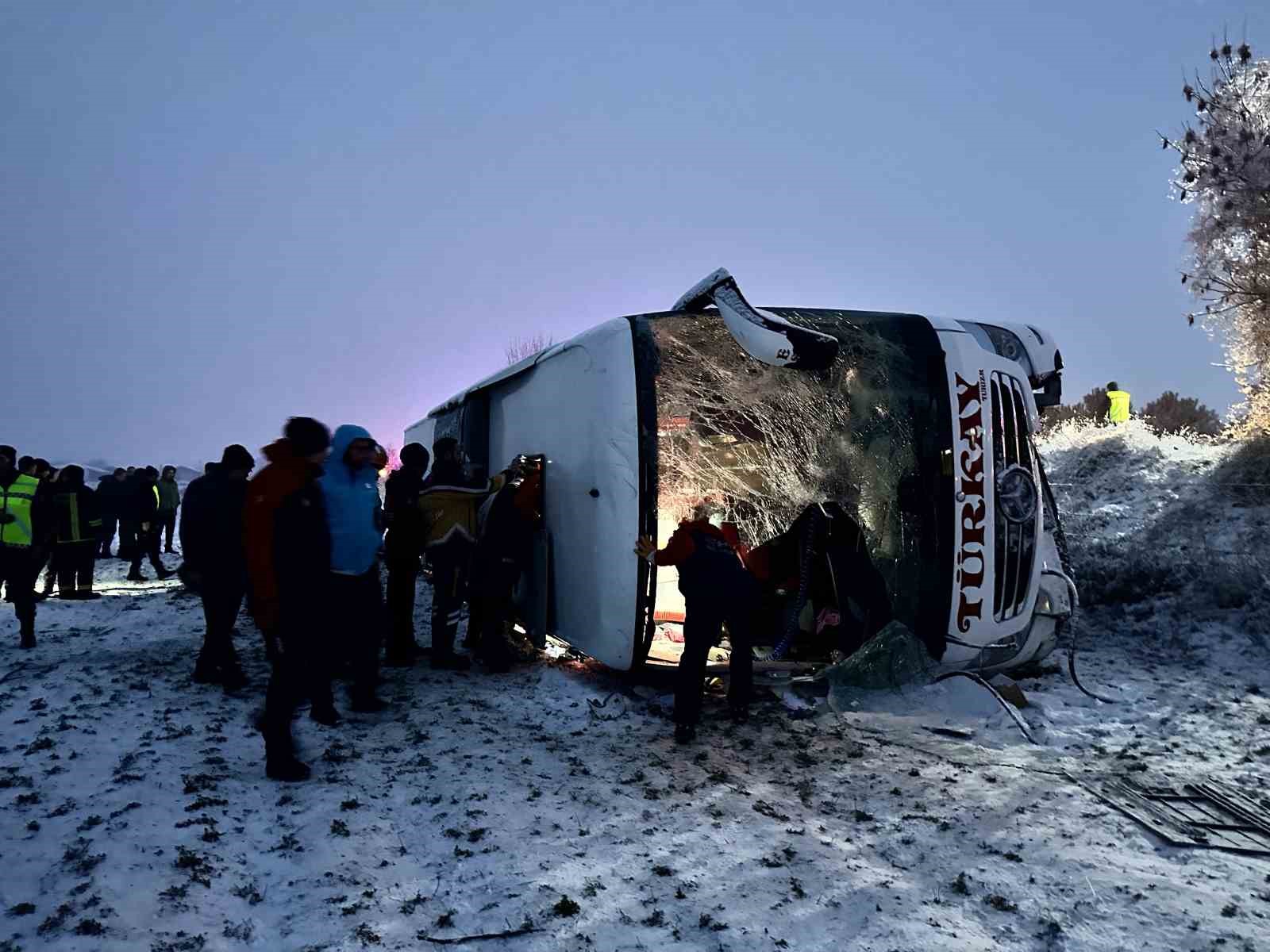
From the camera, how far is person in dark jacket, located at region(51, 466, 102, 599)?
372 inches

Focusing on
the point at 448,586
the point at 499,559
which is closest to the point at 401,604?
the point at 448,586

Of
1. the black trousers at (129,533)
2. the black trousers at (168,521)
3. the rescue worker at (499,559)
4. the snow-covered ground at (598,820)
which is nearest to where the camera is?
the snow-covered ground at (598,820)

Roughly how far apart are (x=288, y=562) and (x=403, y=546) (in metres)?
2.64

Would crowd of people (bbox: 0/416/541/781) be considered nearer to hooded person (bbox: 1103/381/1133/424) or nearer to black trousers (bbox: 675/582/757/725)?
black trousers (bbox: 675/582/757/725)

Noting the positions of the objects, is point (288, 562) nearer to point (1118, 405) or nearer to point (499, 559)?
point (499, 559)

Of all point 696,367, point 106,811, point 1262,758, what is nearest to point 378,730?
point 106,811

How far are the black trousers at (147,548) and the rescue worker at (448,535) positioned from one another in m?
8.17

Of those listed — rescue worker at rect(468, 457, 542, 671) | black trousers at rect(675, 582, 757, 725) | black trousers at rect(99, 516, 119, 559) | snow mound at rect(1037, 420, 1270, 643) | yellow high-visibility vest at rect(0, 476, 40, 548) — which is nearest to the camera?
black trousers at rect(675, 582, 757, 725)

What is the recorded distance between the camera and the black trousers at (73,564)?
9.94m

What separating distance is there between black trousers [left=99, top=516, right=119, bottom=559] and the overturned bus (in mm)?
10082

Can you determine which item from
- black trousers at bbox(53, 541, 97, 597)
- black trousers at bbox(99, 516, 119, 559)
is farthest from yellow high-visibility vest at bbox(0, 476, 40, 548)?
black trousers at bbox(99, 516, 119, 559)

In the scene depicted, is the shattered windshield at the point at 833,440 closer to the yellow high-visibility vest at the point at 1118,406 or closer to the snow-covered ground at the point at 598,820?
the snow-covered ground at the point at 598,820

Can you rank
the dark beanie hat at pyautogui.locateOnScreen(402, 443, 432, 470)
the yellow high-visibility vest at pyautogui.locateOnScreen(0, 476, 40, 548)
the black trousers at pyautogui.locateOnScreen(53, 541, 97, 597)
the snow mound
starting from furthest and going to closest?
the black trousers at pyautogui.locateOnScreen(53, 541, 97, 597), the snow mound, the yellow high-visibility vest at pyautogui.locateOnScreen(0, 476, 40, 548), the dark beanie hat at pyautogui.locateOnScreen(402, 443, 432, 470)

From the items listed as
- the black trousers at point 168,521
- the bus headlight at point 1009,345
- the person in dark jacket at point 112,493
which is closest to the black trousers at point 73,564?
the person in dark jacket at point 112,493
